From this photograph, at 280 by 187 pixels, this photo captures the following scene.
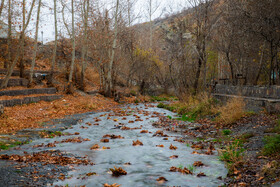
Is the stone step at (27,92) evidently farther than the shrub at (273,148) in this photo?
Yes

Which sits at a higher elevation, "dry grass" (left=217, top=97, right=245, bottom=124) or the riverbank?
"dry grass" (left=217, top=97, right=245, bottom=124)

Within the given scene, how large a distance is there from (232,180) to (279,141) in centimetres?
207

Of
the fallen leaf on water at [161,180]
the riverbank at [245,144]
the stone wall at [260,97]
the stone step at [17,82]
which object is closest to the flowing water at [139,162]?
the fallen leaf on water at [161,180]

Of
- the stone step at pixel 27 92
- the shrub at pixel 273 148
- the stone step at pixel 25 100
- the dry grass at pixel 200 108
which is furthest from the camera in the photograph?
the stone step at pixel 27 92

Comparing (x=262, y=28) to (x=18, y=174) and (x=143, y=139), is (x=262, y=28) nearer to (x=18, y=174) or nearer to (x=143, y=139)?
(x=143, y=139)

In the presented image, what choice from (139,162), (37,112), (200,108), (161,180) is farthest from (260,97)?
(37,112)

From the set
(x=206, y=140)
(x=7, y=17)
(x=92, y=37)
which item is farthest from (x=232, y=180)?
(x=92, y=37)

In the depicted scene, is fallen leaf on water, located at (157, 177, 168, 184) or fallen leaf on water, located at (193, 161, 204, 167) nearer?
fallen leaf on water, located at (157, 177, 168, 184)

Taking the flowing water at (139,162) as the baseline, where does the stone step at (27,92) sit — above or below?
above

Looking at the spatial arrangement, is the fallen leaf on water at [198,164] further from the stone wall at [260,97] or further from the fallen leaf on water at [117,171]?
the stone wall at [260,97]

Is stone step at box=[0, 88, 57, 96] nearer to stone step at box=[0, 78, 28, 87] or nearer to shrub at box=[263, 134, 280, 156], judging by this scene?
Answer: stone step at box=[0, 78, 28, 87]

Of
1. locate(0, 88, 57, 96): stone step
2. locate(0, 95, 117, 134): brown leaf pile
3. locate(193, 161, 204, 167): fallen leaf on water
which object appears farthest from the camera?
locate(0, 88, 57, 96): stone step

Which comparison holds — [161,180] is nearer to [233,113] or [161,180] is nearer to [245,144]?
[245,144]

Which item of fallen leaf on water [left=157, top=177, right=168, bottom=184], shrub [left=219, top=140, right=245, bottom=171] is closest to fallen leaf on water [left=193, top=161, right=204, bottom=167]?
shrub [left=219, top=140, right=245, bottom=171]
